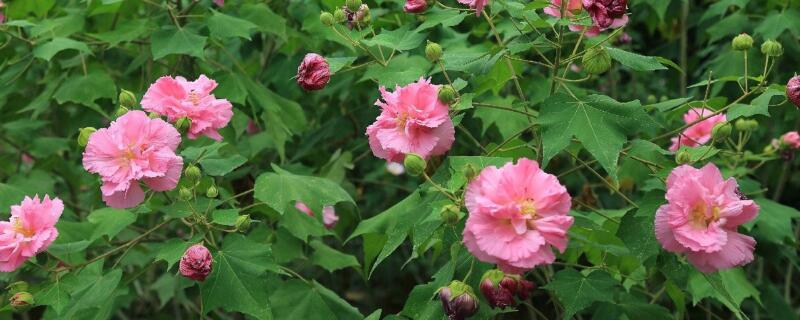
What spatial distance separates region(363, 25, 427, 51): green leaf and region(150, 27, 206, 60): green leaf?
2.22ft

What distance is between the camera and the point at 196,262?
194 cm

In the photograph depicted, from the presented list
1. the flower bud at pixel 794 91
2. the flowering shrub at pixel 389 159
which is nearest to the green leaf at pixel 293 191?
the flowering shrub at pixel 389 159

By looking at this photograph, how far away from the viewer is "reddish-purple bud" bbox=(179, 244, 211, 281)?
1943 millimetres

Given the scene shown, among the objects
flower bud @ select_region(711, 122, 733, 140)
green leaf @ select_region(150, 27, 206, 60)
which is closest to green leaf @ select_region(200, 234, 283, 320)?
green leaf @ select_region(150, 27, 206, 60)

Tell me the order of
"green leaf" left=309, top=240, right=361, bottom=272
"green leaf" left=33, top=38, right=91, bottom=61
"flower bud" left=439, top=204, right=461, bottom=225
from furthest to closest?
"green leaf" left=309, top=240, right=361, bottom=272 < "green leaf" left=33, top=38, right=91, bottom=61 < "flower bud" left=439, top=204, right=461, bottom=225

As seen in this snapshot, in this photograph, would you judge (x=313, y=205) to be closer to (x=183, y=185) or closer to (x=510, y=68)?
(x=183, y=185)

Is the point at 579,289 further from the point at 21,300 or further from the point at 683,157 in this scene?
the point at 21,300

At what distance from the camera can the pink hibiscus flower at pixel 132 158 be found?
1983mm

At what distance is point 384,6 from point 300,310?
4.68ft

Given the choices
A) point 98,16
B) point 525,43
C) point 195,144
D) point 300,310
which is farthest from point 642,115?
point 98,16

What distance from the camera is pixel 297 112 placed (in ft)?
10.1

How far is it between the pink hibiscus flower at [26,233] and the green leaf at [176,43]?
65 cm

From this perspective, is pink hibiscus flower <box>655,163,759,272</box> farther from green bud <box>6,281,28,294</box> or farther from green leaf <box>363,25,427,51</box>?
green bud <box>6,281,28,294</box>

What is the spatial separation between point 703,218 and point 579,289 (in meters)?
0.33
